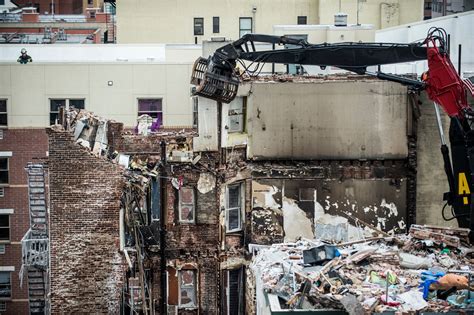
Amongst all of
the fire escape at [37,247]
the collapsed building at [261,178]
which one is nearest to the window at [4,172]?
the fire escape at [37,247]

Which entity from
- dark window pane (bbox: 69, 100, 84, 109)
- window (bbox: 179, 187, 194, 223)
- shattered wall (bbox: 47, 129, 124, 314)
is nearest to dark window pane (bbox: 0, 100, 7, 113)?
dark window pane (bbox: 69, 100, 84, 109)

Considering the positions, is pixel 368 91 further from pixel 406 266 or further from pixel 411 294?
pixel 411 294

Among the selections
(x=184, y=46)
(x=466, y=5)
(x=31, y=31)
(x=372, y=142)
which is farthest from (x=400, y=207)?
(x=31, y=31)

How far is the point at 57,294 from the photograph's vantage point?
30219 millimetres

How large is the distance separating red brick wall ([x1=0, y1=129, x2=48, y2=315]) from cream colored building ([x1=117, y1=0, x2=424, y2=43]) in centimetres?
1638

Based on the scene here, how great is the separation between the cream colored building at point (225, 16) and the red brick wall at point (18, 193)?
645 inches

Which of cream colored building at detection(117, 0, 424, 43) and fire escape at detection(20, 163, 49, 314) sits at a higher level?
cream colored building at detection(117, 0, 424, 43)

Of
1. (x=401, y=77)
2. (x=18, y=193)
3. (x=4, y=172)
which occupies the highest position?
(x=401, y=77)

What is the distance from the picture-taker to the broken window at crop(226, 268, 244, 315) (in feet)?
107

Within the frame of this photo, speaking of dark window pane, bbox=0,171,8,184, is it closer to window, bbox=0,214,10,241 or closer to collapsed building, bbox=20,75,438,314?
window, bbox=0,214,10,241

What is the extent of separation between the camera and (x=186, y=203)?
3253 centimetres

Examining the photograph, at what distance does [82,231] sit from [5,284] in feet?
56.9

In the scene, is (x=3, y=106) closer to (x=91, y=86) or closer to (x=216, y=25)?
(x=91, y=86)

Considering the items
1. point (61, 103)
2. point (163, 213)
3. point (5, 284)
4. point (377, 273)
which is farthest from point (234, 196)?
point (5, 284)
